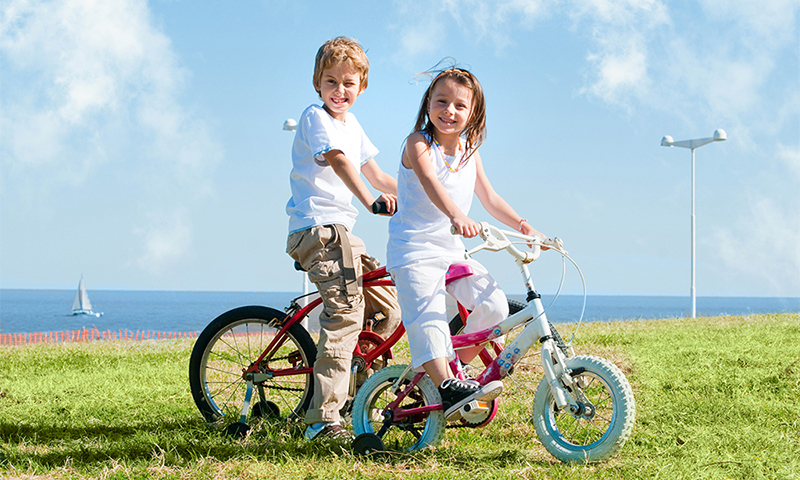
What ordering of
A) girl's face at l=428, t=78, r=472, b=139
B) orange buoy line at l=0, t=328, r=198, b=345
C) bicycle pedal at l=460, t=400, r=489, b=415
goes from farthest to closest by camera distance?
1. orange buoy line at l=0, t=328, r=198, b=345
2. girl's face at l=428, t=78, r=472, b=139
3. bicycle pedal at l=460, t=400, r=489, b=415

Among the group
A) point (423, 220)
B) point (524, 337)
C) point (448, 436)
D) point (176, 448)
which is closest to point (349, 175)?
point (423, 220)

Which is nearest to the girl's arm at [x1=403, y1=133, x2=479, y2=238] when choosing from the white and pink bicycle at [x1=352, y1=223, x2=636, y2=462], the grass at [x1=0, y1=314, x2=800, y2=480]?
the white and pink bicycle at [x1=352, y1=223, x2=636, y2=462]

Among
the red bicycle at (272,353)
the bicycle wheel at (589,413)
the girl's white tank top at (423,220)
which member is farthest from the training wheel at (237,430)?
the bicycle wheel at (589,413)

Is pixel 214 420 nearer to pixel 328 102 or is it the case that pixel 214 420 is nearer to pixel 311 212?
pixel 311 212

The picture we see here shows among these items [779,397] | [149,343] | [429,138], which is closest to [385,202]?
[429,138]

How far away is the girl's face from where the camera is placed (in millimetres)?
3271

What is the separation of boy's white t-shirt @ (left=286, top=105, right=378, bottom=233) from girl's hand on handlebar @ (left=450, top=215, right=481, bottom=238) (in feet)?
2.96

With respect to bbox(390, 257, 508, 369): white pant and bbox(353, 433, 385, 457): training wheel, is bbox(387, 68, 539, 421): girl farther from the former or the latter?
bbox(353, 433, 385, 457): training wheel

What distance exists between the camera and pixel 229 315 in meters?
4.20

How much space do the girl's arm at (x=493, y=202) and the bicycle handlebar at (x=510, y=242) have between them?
0.30 metres

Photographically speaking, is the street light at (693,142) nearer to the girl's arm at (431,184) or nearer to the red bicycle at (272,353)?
the red bicycle at (272,353)

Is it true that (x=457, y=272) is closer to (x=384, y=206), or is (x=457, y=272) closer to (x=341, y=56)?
(x=384, y=206)

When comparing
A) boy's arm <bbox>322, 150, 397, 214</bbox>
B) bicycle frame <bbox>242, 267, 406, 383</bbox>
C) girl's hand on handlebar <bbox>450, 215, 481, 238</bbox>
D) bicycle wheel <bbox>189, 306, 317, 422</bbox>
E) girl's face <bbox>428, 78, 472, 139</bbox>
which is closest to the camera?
girl's hand on handlebar <bbox>450, 215, 481, 238</bbox>

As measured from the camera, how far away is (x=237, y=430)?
3.97 m
